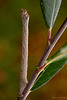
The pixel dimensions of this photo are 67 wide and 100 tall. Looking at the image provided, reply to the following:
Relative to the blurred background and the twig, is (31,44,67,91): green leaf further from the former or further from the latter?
the blurred background

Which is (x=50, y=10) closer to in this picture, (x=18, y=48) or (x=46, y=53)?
(x=46, y=53)

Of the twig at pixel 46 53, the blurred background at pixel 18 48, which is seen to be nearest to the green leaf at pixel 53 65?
the twig at pixel 46 53

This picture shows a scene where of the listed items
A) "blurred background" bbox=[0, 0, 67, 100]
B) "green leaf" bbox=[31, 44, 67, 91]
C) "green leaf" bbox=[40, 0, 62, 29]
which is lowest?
"blurred background" bbox=[0, 0, 67, 100]

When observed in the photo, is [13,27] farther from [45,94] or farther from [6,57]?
[45,94]

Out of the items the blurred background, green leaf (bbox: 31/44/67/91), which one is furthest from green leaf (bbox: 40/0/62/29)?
the blurred background

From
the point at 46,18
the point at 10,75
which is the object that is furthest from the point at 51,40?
the point at 10,75

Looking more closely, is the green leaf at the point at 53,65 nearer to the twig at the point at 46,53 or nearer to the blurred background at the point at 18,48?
the twig at the point at 46,53
